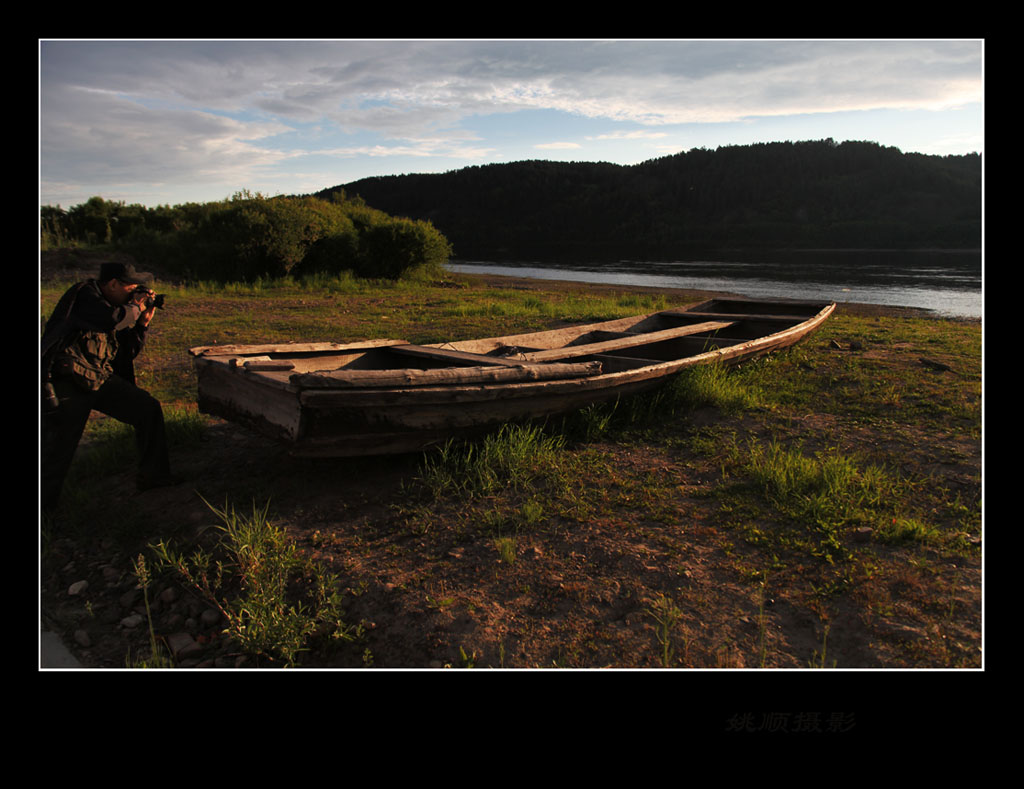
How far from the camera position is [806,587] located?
122 inches

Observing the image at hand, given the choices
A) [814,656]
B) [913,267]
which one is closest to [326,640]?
[814,656]

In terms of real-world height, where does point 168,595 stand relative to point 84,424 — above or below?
below

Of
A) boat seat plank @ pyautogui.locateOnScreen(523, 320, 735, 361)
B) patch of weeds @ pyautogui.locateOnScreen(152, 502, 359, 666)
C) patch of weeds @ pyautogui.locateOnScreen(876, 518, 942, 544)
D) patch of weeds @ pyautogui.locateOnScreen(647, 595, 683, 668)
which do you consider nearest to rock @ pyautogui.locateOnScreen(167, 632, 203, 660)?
patch of weeds @ pyautogui.locateOnScreen(152, 502, 359, 666)

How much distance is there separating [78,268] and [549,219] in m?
49.5

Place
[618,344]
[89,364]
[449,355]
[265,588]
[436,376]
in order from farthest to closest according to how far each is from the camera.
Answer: [618,344]
[449,355]
[436,376]
[89,364]
[265,588]

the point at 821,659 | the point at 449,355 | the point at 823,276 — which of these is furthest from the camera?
the point at 823,276

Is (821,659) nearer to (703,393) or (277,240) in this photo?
(703,393)

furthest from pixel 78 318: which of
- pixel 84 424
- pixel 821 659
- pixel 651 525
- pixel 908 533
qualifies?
pixel 908 533

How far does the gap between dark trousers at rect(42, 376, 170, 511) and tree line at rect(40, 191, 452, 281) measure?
43.6 feet

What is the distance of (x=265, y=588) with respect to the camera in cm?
329

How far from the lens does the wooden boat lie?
3.89m

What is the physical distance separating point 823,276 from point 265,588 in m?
27.8

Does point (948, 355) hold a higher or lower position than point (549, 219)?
lower

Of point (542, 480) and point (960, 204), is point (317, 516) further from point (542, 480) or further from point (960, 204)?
point (960, 204)
